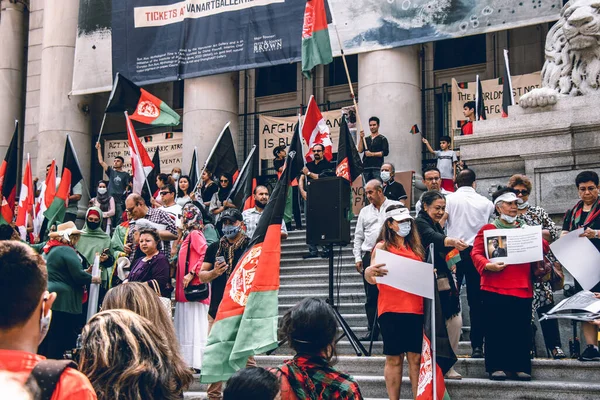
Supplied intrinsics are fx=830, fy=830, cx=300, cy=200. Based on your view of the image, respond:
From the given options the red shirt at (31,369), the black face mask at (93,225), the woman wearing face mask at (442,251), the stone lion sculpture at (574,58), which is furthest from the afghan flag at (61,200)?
the red shirt at (31,369)

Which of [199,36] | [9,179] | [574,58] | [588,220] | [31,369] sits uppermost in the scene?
[199,36]

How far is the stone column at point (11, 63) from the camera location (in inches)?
1019

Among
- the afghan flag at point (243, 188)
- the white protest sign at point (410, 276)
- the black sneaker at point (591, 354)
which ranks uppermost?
the afghan flag at point (243, 188)

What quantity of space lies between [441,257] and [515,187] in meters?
1.12

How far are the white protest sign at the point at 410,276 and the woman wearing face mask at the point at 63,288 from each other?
3.91 meters

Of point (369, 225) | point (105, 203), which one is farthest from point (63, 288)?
point (105, 203)

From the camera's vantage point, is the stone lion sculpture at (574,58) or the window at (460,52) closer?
the stone lion sculpture at (574,58)

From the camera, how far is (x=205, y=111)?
20703mm

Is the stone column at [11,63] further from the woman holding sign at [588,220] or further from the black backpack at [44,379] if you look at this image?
the black backpack at [44,379]

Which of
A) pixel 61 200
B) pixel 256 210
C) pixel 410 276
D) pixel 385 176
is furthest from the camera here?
pixel 61 200

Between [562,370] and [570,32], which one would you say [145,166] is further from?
[562,370]

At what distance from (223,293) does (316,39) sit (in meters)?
6.75

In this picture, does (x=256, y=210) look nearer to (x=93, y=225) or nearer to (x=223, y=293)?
(x=93, y=225)

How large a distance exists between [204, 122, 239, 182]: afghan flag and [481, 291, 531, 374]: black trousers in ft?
28.5
